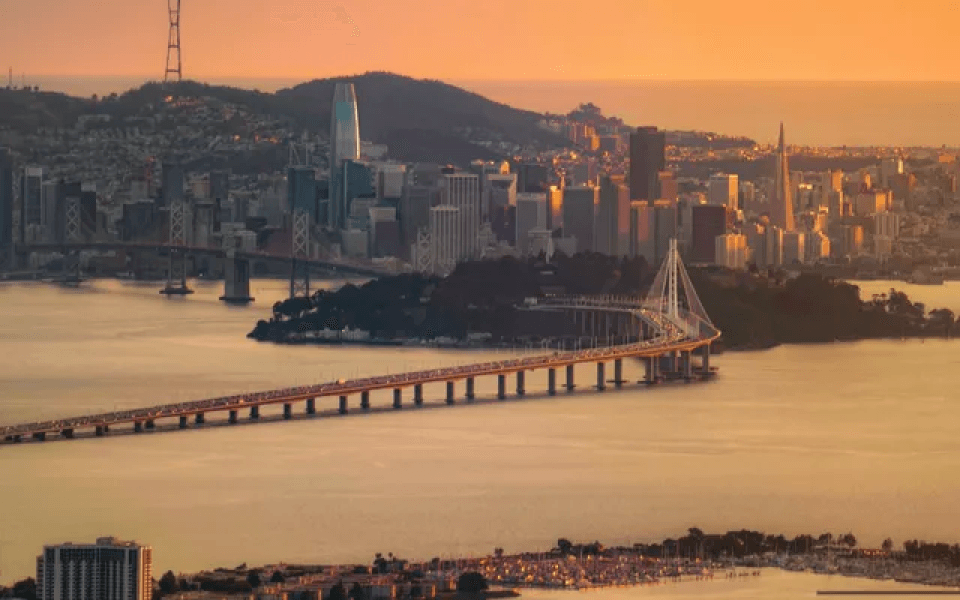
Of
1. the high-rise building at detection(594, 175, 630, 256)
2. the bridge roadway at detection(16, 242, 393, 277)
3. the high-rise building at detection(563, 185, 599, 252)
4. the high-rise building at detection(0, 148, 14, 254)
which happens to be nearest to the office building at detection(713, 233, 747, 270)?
the high-rise building at detection(594, 175, 630, 256)

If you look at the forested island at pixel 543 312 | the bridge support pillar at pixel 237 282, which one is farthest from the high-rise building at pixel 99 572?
the bridge support pillar at pixel 237 282

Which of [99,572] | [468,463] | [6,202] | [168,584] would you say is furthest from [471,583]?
[6,202]

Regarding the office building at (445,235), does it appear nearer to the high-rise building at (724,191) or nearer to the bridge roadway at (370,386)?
the high-rise building at (724,191)

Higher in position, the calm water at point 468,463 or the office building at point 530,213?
the office building at point 530,213

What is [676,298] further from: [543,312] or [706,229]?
[706,229]

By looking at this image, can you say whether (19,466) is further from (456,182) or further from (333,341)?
(456,182)

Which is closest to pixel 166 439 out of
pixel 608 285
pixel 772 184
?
pixel 608 285

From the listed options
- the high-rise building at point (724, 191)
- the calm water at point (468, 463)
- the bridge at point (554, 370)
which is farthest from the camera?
the high-rise building at point (724, 191)
